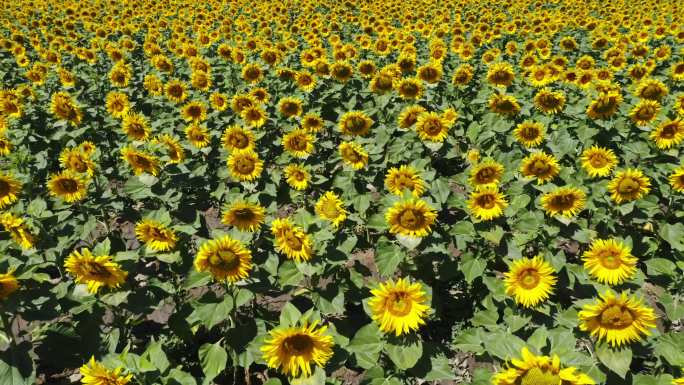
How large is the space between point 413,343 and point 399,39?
11084 millimetres

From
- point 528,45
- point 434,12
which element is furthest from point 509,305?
point 434,12

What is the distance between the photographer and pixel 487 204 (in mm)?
4742

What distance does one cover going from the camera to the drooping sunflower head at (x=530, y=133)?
6445mm

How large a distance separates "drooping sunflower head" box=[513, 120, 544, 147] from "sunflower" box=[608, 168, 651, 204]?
1.41 meters

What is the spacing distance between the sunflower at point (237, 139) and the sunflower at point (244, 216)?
2107 millimetres

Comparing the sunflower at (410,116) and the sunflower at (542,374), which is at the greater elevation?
the sunflower at (542,374)

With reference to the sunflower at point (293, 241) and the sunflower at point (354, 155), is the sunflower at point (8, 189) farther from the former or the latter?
the sunflower at point (354, 155)

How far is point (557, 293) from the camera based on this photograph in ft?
17.9

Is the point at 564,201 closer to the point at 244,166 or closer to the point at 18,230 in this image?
the point at 244,166

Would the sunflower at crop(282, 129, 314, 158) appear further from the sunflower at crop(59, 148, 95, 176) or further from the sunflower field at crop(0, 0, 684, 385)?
the sunflower at crop(59, 148, 95, 176)

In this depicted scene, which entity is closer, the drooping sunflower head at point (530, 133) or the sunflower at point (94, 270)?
the sunflower at point (94, 270)

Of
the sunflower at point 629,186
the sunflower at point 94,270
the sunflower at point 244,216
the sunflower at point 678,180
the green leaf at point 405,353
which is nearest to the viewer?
the sunflower at point 94,270

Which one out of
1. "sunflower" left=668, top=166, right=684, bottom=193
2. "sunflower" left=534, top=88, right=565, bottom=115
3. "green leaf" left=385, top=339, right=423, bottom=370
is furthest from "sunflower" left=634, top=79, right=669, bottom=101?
"green leaf" left=385, top=339, right=423, bottom=370

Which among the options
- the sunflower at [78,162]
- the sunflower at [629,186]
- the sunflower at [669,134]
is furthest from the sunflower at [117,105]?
the sunflower at [669,134]
